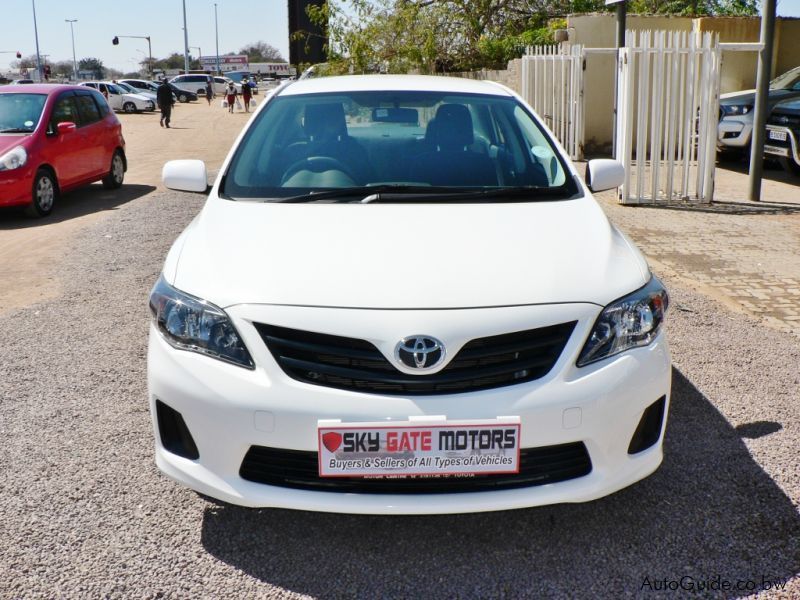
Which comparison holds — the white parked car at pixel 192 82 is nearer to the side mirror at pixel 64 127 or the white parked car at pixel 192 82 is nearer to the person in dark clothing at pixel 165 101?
the person in dark clothing at pixel 165 101

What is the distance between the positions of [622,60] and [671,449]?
720 cm

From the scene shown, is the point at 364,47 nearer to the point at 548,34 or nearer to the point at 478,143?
the point at 548,34

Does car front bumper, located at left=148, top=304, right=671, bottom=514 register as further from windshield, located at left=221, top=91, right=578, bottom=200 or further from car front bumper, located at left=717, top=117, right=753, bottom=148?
car front bumper, located at left=717, top=117, right=753, bottom=148

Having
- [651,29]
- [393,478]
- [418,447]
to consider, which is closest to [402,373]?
[418,447]

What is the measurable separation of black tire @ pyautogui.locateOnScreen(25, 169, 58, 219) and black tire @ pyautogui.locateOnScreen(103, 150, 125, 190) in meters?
1.84

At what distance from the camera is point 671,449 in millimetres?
3723

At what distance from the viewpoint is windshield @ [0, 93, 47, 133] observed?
35.4ft

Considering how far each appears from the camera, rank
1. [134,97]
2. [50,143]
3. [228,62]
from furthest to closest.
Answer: [228,62] → [134,97] → [50,143]

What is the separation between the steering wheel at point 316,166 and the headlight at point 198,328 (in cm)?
116

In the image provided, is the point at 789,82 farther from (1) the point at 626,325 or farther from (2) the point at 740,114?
(1) the point at 626,325

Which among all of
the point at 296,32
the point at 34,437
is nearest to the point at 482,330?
the point at 34,437

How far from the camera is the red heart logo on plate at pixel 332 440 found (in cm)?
262

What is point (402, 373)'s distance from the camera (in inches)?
105

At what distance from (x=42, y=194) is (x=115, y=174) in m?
2.32
